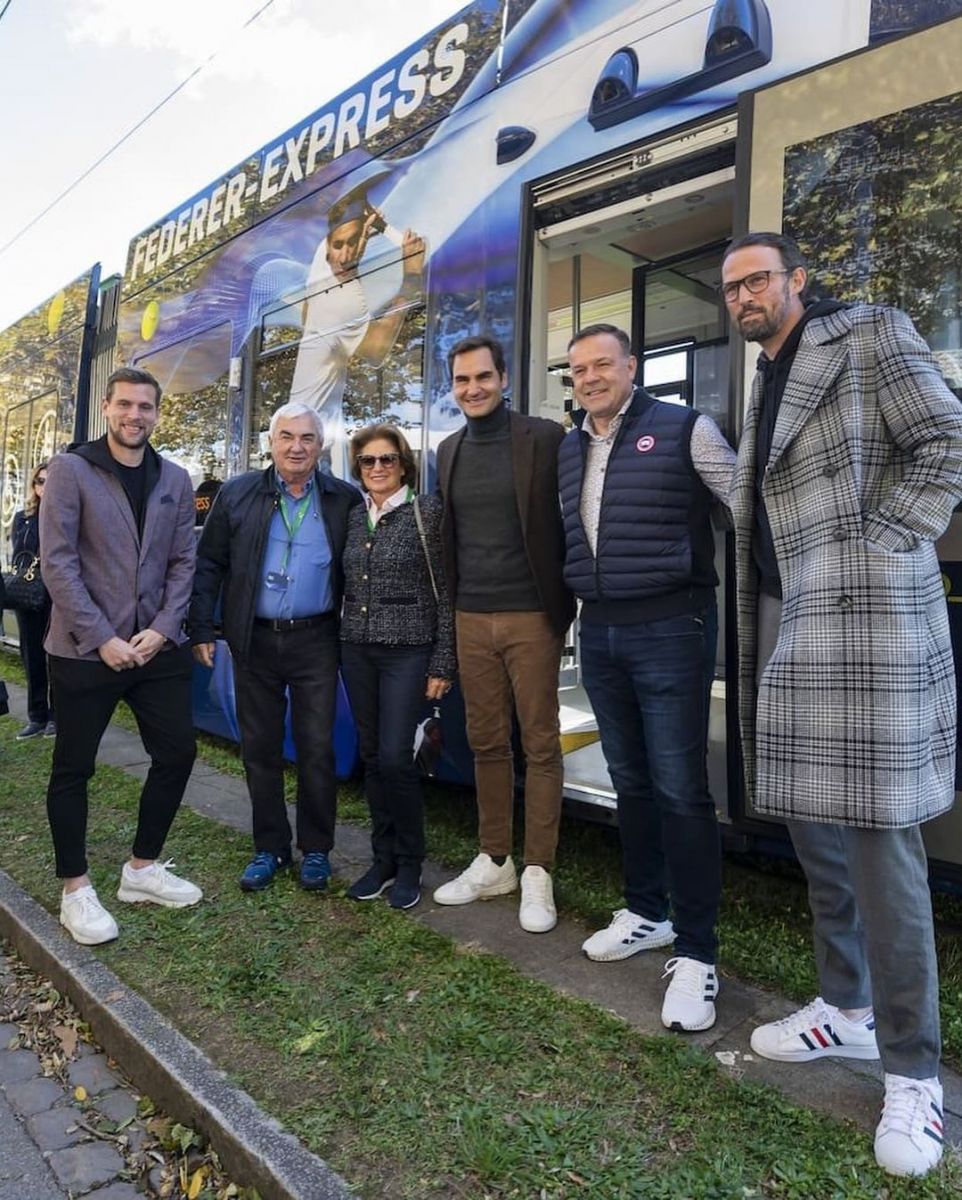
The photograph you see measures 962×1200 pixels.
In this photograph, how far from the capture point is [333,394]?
163 inches

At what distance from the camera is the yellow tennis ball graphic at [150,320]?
18.7ft

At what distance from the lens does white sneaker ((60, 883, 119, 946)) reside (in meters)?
3.03

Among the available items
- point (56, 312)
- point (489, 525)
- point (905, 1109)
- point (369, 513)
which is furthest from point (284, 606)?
point (56, 312)

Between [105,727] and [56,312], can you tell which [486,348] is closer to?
[105,727]

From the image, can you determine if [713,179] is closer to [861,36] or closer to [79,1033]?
[861,36]

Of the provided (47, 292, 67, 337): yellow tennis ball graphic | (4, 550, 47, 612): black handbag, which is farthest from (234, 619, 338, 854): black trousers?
(47, 292, 67, 337): yellow tennis ball graphic

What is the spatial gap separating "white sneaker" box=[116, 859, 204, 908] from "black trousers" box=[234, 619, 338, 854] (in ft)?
1.13

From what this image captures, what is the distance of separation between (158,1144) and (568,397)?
3364 mm

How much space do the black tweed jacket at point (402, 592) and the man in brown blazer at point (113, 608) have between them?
620 mm

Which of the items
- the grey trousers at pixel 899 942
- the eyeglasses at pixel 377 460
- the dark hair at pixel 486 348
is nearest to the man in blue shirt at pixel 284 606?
the eyeglasses at pixel 377 460

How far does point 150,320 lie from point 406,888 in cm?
415

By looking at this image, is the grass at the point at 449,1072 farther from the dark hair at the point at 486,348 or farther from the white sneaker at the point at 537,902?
the dark hair at the point at 486,348

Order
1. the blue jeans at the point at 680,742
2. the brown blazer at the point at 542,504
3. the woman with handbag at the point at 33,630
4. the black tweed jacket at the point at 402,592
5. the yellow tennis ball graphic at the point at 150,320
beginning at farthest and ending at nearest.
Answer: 1. the woman with handbag at the point at 33,630
2. the yellow tennis ball graphic at the point at 150,320
3. the black tweed jacket at the point at 402,592
4. the brown blazer at the point at 542,504
5. the blue jeans at the point at 680,742

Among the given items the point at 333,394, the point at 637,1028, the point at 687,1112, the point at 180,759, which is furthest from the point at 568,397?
the point at 687,1112
